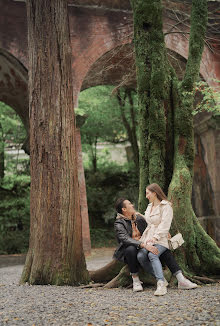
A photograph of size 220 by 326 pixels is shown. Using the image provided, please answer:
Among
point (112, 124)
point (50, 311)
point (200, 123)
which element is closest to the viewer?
point (50, 311)

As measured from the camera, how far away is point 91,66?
12992mm

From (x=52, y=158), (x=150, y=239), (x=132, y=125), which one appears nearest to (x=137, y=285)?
(x=150, y=239)

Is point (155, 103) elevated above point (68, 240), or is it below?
above

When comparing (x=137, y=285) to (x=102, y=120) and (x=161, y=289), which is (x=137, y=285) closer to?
(x=161, y=289)

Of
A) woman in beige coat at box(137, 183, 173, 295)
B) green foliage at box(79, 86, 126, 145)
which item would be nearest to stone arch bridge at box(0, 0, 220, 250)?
green foliage at box(79, 86, 126, 145)

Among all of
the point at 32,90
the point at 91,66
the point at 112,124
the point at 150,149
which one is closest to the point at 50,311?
the point at 150,149

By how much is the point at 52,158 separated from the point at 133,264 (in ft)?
6.61

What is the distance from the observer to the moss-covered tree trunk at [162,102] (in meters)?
6.45

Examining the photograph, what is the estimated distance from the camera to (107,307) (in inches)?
173

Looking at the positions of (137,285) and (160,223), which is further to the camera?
(137,285)

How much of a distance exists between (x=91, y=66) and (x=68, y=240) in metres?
7.98

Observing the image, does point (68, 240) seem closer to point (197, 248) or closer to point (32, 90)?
point (197, 248)

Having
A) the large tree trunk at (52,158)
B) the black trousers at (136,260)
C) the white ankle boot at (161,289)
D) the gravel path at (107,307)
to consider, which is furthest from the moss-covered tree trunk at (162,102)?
the gravel path at (107,307)

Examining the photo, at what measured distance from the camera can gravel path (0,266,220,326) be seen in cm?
379
